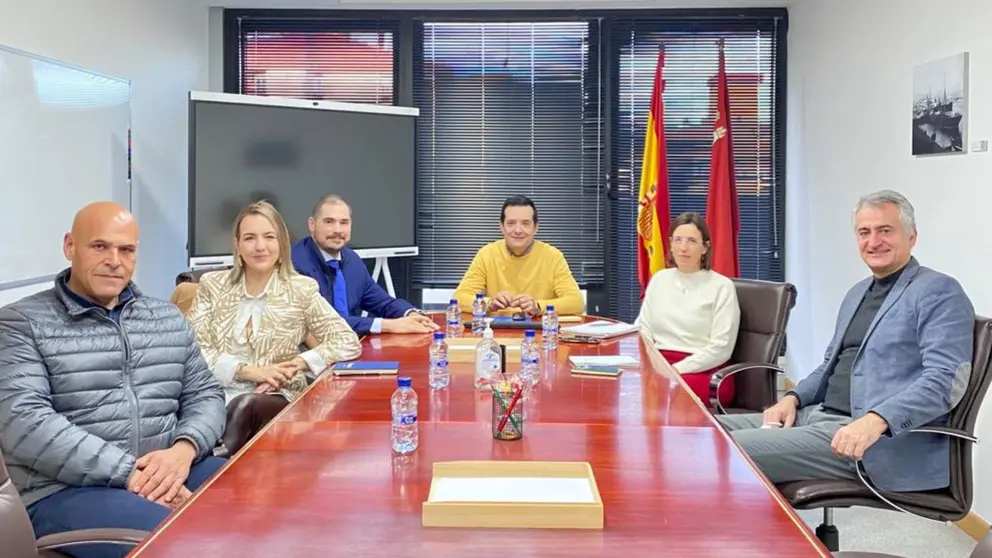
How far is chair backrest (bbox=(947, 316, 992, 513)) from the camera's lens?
2.16 meters

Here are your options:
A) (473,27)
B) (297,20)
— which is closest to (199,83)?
(297,20)

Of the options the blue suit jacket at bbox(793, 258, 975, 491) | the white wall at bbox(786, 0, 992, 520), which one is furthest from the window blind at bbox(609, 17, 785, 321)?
the blue suit jacket at bbox(793, 258, 975, 491)

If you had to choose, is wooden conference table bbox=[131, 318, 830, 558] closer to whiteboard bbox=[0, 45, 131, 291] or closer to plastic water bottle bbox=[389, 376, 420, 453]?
plastic water bottle bbox=[389, 376, 420, 453]

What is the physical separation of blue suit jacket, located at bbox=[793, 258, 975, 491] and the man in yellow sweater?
174 cm

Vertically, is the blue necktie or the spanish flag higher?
the spanish flag

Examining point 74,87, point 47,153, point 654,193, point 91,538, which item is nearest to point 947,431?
point 91,538

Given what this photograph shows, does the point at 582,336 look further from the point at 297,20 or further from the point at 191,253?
the point at 297,20

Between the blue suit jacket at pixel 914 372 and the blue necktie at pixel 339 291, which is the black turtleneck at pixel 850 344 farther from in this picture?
the blue necktie at pixel 339 291

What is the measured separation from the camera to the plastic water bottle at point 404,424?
5.58ft

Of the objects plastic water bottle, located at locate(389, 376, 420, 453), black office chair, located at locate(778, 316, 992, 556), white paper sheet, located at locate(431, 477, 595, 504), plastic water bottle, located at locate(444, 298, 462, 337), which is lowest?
black office chair, located at locate(778, 316, 992, 556)

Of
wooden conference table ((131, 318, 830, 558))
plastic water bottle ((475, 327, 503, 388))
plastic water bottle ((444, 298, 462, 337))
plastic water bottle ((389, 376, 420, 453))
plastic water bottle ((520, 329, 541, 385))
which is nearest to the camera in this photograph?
wooden conference table ((131, 318, 830, 558))

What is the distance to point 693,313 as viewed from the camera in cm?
341

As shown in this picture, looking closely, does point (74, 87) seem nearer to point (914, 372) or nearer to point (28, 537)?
point (28, 537)

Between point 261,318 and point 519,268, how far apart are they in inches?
66.9
